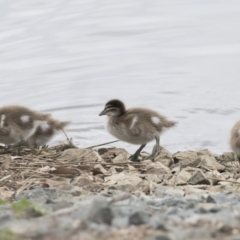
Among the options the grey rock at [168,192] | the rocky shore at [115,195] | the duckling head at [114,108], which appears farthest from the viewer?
the duckling head at [114,108]

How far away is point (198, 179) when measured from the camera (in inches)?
233

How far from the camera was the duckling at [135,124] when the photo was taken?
7.45 m

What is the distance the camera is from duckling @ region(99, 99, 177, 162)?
745 centimetres

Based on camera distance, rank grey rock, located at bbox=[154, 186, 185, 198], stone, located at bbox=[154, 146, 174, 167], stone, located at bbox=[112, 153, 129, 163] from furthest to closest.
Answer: stone, located at bbox=[154, 146, 174, 167], stone, located at bbox=[112, 153, 129, 163], grey rock, located at bbox=[154, 186, 185, 198]

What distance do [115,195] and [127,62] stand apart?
611cm

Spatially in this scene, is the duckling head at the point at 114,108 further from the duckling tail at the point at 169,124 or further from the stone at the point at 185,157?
the stone at the point at 185,157

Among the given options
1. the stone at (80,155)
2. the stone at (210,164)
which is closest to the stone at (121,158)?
the stone at (80,155)

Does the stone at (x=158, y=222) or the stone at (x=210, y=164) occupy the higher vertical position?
the stone at (x=158, y=222)

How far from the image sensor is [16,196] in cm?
516

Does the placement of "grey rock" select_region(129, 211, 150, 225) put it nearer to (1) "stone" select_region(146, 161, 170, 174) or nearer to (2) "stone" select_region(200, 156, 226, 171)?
(1) "stone" select_region(146, 161, 170, 174)

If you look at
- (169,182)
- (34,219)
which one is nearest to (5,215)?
(34,219)

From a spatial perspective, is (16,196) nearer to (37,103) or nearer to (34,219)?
(34,219)

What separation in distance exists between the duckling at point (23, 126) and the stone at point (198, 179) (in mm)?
1998

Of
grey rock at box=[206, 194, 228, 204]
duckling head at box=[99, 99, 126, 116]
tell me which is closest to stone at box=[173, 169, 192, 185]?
grey rock at box=[206, 194, 228, 204]
